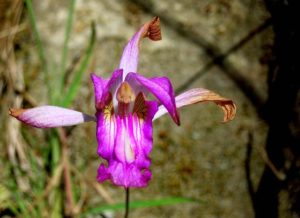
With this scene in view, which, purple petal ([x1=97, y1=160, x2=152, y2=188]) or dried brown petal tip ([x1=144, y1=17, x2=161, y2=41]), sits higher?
dried brown petal tip ([x1=144, y1=17, x2=161, y2=41])

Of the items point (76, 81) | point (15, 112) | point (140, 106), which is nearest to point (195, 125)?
point (76, 81)

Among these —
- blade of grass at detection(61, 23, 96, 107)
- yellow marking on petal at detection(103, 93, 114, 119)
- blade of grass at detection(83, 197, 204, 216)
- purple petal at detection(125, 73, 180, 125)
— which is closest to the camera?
purple petal at detection(125, 73, 180, 125)

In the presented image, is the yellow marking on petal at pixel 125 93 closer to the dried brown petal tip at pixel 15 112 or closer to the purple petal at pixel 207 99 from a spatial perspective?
the purple petal at pixel 207 99

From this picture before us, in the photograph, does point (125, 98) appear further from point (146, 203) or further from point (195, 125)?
point (195, 125)

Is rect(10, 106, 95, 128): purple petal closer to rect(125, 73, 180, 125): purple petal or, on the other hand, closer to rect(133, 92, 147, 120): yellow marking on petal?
rect(133, 92, 147, 120): yellow marking on petal

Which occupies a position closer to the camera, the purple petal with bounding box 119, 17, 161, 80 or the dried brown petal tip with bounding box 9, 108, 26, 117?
the dried brown petal tip with bounding box 9, 108, 26, 117

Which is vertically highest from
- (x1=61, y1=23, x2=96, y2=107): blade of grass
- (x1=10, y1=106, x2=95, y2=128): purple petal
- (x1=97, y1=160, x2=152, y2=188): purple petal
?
(x1=61, y1=23, x2=96, y2=107): blade of grass

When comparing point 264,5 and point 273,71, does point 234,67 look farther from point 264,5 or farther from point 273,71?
point 264,5

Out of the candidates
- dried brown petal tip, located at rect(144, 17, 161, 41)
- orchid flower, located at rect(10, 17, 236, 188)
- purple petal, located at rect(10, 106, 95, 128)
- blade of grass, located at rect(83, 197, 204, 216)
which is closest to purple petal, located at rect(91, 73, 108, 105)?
orchid flower, located at rect(10, 17, 236, 188)
